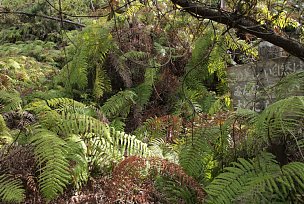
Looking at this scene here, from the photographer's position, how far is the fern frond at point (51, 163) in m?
2.70

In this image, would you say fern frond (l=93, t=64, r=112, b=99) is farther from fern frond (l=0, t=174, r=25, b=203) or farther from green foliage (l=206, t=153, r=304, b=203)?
green foliage (l=206, t=153, r=304, b=203)

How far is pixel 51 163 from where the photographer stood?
2785mm

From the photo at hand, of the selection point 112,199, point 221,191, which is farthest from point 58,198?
point 221,191

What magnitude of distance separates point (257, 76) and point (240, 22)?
81.4 inches

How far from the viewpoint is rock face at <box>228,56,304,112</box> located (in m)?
4.31

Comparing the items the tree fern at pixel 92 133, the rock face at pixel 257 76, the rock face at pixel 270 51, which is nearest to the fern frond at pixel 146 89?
the rock face at pixel 257 76

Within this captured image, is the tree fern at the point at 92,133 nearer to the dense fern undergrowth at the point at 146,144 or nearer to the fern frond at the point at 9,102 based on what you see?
the dense fern undergrowth at the point at 146,144

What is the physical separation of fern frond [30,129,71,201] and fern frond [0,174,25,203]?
0.47 ft

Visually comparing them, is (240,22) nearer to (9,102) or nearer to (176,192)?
(176,192)

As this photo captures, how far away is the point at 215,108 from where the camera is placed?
16.2 feet

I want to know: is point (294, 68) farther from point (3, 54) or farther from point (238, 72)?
point (3, 54)

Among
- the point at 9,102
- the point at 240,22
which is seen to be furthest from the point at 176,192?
the point at 9,102

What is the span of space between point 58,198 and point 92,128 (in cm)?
74

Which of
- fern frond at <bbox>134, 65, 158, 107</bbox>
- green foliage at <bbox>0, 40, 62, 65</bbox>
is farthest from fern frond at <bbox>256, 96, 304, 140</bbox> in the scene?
green foliage at <bbox>0, 40, 62, 65</bbox>
